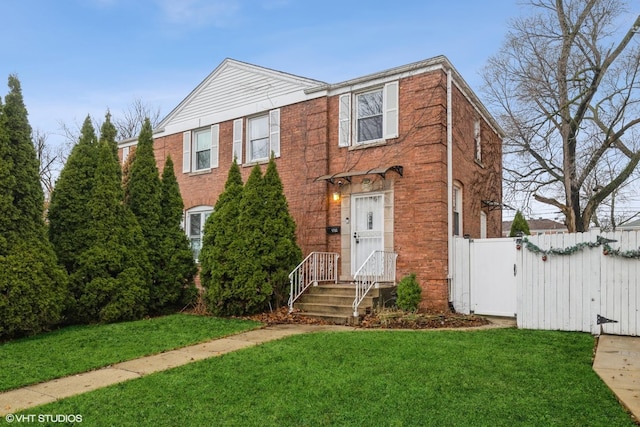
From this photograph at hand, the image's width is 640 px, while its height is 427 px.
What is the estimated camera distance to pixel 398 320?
8.09 m

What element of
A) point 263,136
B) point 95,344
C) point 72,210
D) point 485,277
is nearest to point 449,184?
point 485,277

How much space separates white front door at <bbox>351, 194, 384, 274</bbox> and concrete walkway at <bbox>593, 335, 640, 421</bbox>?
4.80 m

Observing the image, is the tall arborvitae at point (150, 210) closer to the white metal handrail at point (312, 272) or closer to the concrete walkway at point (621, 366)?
the white metal handrail at point (312, 272)

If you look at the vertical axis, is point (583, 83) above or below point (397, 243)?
above

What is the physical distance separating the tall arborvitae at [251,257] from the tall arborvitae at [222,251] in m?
0.10

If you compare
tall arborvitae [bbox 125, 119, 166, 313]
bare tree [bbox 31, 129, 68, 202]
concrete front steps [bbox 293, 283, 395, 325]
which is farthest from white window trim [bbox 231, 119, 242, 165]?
bare tree [bbox 31, 129, 68, 202]

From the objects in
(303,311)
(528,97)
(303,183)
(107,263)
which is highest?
(528,97)

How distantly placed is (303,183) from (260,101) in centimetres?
312

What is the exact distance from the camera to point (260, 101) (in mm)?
12703

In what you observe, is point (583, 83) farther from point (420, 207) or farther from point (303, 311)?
point (303, 311)

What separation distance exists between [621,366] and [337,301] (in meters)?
5.06

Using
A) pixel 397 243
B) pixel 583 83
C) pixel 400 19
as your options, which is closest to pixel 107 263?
pixel 397 243

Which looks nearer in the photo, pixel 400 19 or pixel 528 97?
pixel 400 19

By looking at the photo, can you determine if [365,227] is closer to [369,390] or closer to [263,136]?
[263,136]
